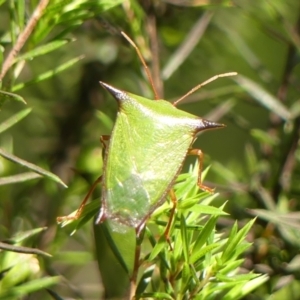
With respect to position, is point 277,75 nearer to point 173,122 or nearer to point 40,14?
point 173,122

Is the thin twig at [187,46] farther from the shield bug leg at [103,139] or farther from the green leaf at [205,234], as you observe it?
the green leaf at [205,234]

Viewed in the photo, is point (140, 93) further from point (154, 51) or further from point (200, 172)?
point (200, 172)

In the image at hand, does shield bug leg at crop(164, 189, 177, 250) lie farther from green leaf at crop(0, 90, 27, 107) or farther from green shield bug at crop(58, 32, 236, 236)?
green leaf at crop(0, 90, 27, 107)

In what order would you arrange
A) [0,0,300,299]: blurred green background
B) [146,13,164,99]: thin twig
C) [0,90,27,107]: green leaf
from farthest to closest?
[146,13,164,99]: thin twig
[0,0,300,299]: blurred green background
[0,90,27,107]: green leaf

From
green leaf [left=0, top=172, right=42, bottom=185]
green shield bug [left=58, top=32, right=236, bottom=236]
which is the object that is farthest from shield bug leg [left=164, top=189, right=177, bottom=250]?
green leaf [left=0, top=172, right=42, bottom=185]

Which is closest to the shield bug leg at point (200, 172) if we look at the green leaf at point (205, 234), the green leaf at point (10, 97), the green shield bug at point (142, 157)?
the green shield bug at point (142, 157)

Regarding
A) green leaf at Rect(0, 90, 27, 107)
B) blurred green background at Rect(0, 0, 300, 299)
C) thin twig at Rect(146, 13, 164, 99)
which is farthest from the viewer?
thin twig at Rect(146, 13, 164, 99)

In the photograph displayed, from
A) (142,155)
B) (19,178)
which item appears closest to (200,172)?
(142,155)
